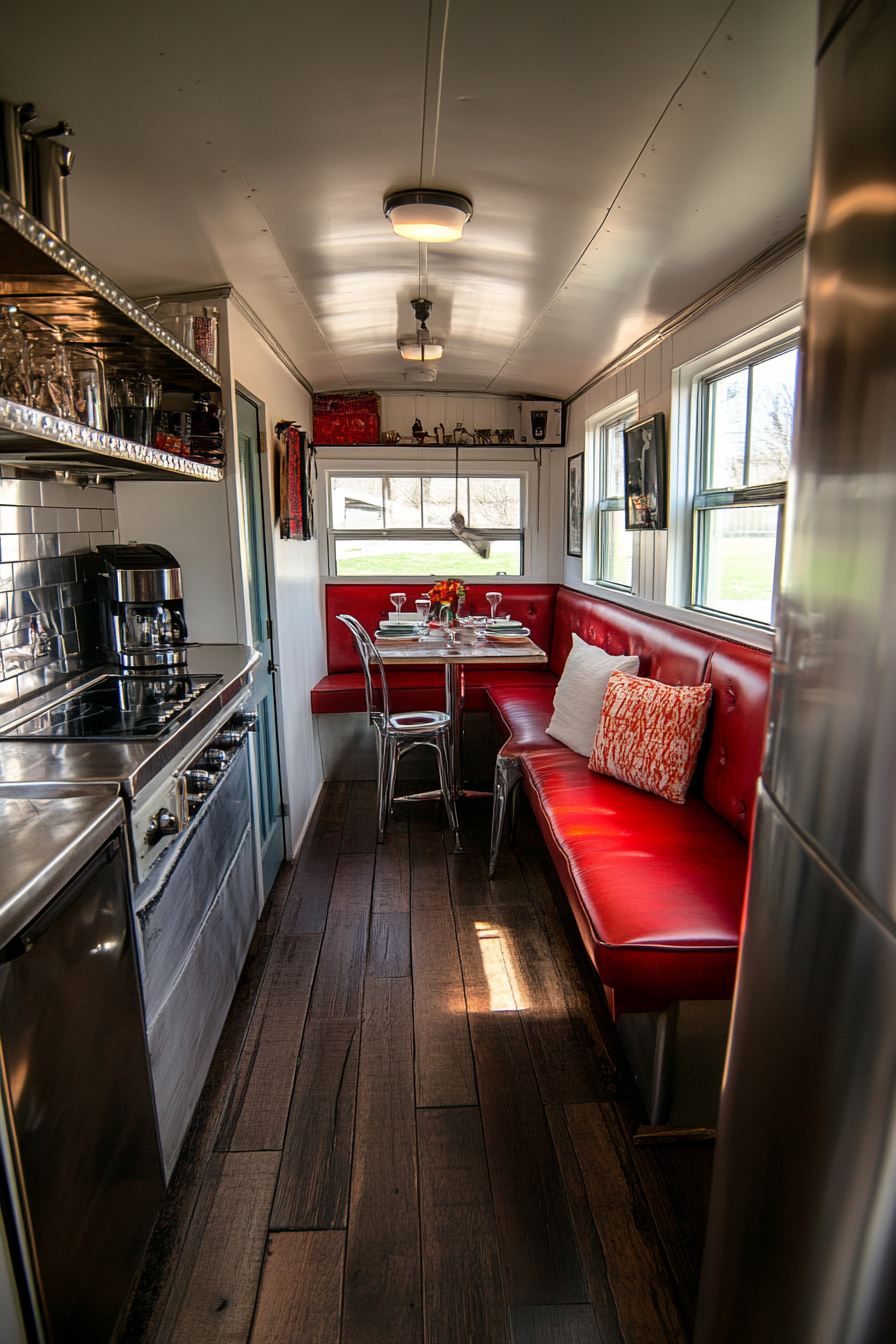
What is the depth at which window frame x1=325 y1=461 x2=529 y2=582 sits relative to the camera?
519 centimetres

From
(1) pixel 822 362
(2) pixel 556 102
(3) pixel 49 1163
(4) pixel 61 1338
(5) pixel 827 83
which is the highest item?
(2) pixel 556 102

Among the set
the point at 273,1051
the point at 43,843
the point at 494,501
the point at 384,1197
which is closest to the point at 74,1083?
the point at 43,843

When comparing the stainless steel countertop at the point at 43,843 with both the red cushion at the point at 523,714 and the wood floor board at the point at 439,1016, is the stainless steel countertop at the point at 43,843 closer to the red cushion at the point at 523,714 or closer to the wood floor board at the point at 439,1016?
the wood floor board at the point at 439,1016

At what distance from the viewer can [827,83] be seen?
81 centimetres

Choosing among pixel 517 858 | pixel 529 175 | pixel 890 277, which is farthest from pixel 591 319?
pixel 890 277

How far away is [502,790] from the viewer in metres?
3.36

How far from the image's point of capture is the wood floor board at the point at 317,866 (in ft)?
9.98

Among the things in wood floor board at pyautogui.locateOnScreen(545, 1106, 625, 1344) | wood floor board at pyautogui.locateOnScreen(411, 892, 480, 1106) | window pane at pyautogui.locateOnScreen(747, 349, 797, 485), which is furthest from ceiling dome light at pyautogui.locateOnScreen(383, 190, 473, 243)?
wood floor board at pyautogui.locateOnScreen(545, 1106, 625, 1344)

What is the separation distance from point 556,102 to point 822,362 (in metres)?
1.23

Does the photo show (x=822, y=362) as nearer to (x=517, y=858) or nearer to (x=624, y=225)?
(x=624, y=225)

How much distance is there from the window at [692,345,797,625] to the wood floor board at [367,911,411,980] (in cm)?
170

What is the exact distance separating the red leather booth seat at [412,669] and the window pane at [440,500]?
482 mm

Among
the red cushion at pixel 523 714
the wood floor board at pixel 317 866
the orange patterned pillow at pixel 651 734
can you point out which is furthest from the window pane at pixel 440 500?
the orange patterned pillow at pixel 651 734

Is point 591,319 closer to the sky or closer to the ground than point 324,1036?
closer to the sky
